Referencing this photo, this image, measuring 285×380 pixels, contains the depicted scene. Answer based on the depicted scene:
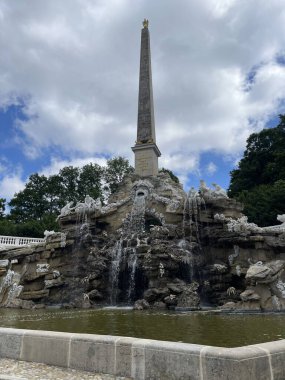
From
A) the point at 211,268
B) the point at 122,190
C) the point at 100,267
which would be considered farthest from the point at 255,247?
the point at 122,190

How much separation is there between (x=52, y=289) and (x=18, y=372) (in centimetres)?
1485

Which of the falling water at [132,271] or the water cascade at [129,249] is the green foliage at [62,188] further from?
the falling water at [132,271]

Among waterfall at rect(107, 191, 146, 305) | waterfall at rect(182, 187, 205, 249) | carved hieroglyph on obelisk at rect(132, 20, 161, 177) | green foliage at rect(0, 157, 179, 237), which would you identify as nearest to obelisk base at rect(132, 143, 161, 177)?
carved hieroglyph on obelisk at rect(132, 20, 161, 177)

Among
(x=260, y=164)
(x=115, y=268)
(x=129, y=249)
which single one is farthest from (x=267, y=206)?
(x=115, y=268)

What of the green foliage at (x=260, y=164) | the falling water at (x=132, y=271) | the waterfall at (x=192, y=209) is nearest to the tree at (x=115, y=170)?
the green foliage at (x=260, y=164)

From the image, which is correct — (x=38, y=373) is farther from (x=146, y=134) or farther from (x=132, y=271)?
(x=146, y=134)

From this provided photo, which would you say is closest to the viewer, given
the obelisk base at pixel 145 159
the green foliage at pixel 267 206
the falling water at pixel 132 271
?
the falling water at pixel 132 271

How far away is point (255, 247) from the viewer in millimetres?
17953

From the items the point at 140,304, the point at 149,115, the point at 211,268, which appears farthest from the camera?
the point at 149,115

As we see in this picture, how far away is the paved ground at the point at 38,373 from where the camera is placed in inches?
171

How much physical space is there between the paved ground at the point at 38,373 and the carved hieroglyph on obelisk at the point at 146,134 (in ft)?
72.0

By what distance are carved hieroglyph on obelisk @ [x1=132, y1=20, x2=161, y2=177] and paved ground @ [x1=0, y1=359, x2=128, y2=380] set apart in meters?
21.9

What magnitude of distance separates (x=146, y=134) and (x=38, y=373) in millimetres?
23377

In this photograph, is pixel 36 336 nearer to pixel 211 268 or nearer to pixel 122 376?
pixel 122 376
